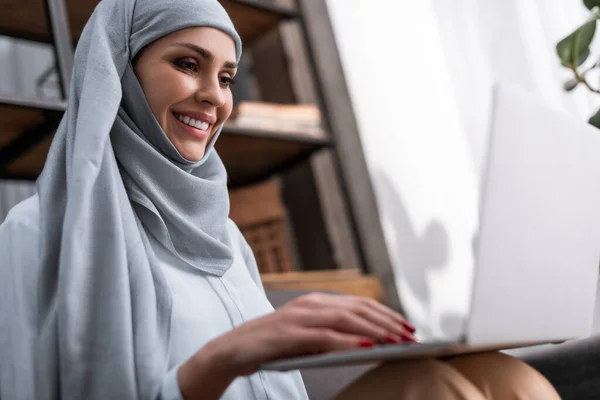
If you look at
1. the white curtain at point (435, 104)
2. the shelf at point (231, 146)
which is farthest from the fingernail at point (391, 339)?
the white curtain at point (435, 104)

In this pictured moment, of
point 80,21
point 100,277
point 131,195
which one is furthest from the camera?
point 80,21

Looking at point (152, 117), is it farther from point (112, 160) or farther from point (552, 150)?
point (552, 150)

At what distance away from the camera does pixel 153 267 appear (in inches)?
35.5

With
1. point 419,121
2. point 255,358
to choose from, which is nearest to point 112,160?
point 255,358

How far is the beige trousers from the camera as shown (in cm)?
68

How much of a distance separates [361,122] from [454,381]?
1708mm

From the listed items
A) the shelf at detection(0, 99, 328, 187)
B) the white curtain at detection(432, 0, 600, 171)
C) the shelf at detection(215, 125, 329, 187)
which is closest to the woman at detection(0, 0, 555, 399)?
the shelf at detection(0, 99, 328, 187)

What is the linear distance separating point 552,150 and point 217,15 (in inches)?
23.4

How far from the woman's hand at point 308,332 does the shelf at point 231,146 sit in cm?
113

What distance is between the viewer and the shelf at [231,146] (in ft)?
5.44

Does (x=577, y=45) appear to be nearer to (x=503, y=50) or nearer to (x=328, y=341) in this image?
(x=503, y=50)

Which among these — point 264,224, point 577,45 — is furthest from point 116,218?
point 264,224

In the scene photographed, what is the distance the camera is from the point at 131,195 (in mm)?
973

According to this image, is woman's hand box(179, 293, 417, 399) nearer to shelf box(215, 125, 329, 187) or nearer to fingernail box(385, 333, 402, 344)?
fingernail box(385, 333, 402, 344)
